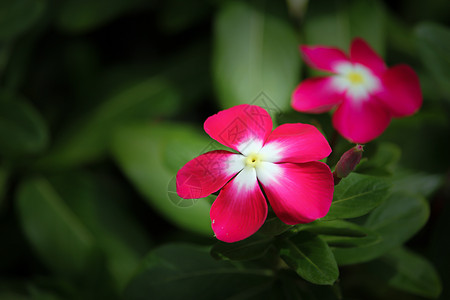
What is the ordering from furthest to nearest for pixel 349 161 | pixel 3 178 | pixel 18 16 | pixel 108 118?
1. pixel 108 118
2. pixel 3 178
3. pixel 18 16
4. pixel 349 161

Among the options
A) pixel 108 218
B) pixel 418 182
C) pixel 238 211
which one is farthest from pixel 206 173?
pixel 108 218

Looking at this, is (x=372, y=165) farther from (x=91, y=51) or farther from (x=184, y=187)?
(x=91, y=51)

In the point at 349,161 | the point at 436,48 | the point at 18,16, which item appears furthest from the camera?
the point at 18,16

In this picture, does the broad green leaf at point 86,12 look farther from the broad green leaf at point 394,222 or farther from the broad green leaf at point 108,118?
the broad green leaf at point 394,222

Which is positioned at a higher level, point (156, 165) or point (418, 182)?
point (156, 165)

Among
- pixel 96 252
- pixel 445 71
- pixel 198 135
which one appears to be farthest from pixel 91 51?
pixel 445 71

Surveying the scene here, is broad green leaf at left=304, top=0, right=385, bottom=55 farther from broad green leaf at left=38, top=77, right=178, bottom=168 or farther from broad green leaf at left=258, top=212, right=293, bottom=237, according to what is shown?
broad green leaf at left=258, top=212, right=293, bottom=237

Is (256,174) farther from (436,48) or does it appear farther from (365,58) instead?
(436,48)
